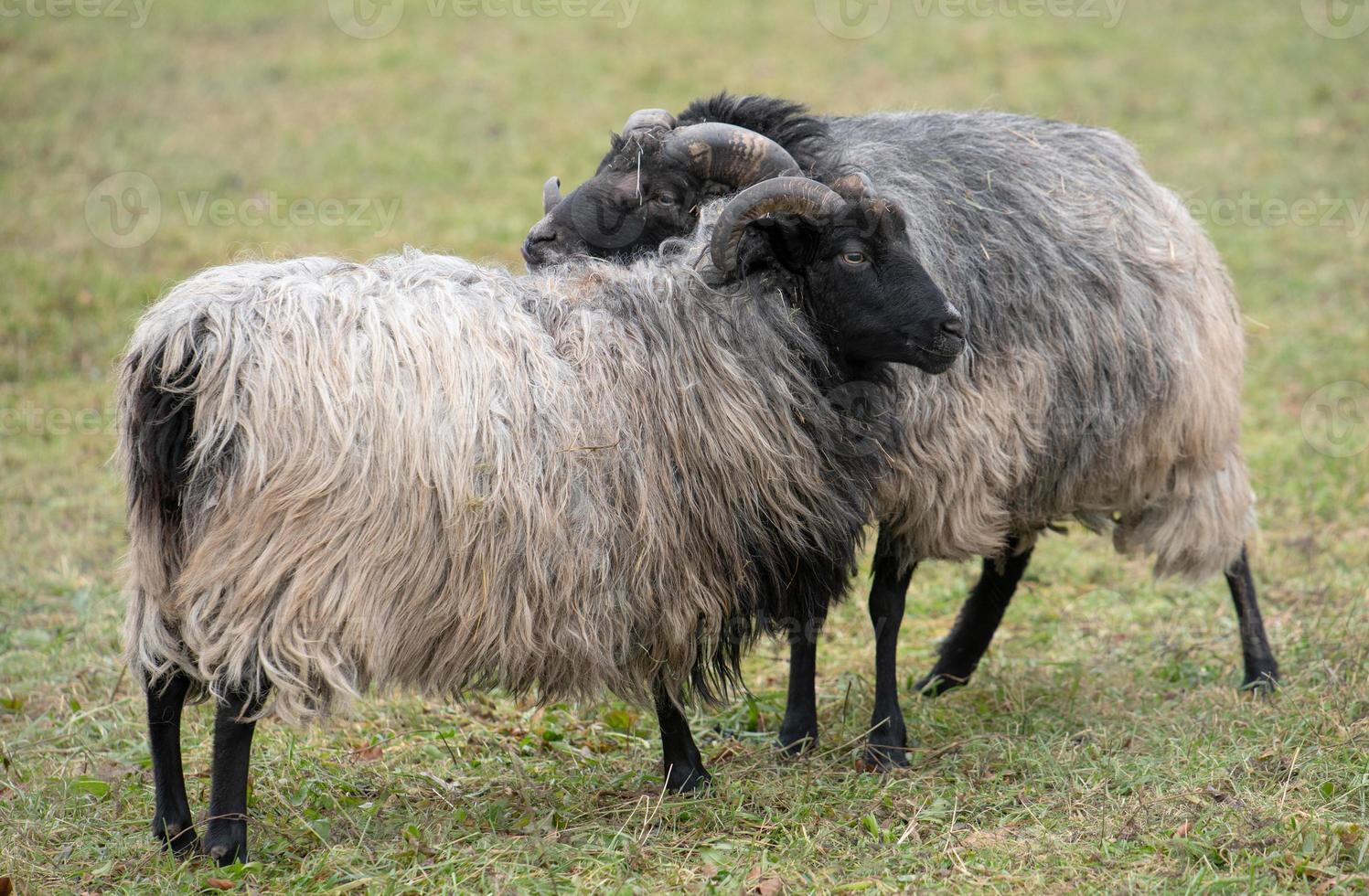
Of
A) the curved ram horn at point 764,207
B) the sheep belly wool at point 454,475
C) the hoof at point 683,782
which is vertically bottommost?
the hoof at point 683,782

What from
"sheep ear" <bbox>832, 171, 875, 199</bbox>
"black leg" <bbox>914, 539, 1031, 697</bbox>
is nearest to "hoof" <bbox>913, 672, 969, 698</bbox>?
"black leg" <bbox>914, 539, 1031, 697</bbox>

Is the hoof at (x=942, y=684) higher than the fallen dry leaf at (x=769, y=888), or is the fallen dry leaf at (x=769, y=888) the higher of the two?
the fallen dry leaf at (x=769, y=888)

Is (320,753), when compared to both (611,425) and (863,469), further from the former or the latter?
(863,469)

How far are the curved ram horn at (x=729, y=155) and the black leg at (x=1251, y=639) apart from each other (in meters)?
3.07

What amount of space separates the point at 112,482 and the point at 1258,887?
745cm

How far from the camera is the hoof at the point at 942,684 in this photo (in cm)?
634

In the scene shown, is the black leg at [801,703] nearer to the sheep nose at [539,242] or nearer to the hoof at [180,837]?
the sheep nose at [539,242]

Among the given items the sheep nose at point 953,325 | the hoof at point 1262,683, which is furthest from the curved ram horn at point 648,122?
the hoof at point 1262,683

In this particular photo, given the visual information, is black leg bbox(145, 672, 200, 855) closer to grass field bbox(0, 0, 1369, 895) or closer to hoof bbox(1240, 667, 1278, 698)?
grass field bbox(0, 0, 1369, 895)

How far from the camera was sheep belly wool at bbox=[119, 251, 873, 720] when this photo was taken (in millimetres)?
4098

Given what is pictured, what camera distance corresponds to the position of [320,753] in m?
5.43

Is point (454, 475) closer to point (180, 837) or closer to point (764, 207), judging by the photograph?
point (764, 207)

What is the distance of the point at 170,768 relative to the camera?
175 inches

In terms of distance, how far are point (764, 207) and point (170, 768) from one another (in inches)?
113
